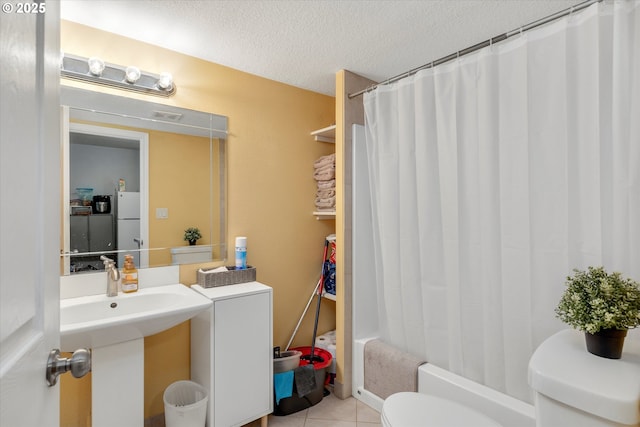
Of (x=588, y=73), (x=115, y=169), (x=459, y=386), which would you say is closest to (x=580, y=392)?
(x=459, y=386)

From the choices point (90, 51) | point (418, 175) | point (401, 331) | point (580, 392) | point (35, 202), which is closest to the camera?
point (35, 202)

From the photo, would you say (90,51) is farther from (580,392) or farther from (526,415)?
(526,415)

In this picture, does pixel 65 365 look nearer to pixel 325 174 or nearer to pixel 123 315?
pixel 123 315

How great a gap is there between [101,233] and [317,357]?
1.67m

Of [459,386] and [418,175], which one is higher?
[418,175]

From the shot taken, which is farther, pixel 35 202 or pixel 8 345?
pixel 35 202

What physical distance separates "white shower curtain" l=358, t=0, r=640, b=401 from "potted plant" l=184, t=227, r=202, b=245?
1225 millimetres

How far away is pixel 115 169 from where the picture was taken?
1867mm

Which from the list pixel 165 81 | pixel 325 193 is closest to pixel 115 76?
pixel 165 81

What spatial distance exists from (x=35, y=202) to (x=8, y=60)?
239 mm

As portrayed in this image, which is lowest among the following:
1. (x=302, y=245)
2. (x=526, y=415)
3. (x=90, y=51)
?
(x=526, y=415)

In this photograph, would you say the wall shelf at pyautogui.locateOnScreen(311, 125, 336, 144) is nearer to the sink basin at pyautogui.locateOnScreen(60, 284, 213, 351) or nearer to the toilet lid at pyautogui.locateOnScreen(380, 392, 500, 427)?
the sink basin at pyautogui.locateOnScreen(60, 284, 213, 351)

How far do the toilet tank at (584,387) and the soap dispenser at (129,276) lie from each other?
1.89 m

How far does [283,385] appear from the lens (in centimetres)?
213
